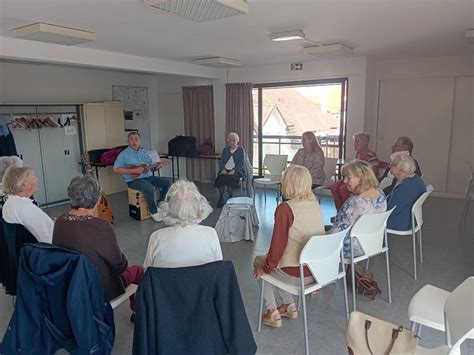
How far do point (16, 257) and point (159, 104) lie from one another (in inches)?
235

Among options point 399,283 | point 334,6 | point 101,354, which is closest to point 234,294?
point 101,354

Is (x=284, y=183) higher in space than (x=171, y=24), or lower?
lower

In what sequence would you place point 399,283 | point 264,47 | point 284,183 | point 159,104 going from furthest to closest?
point 159,104 < point 264,47 < point 399,283 < point 284,183

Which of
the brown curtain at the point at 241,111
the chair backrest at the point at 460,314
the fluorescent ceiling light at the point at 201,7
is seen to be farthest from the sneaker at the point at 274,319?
the brown curtain at the point at 241,111

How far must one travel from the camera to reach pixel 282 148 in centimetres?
701

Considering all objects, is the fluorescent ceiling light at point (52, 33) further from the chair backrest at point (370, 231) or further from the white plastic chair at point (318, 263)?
the chair backrest at point (370, 231)

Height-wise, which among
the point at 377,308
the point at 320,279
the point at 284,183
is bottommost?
the point at 377,308

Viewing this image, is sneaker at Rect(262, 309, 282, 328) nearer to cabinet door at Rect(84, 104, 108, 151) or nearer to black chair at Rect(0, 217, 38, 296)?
black chair at Rect(0, 217, 38, 296)

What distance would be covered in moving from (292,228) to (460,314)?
96 centimetres

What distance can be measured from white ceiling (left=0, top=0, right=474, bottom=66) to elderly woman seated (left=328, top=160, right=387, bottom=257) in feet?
4.22

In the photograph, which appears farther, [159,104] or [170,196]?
[159,104]

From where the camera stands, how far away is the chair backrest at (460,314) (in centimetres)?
145

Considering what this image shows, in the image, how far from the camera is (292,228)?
7.38 feet

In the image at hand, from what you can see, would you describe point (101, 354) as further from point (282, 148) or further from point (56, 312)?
point (282, 148)
